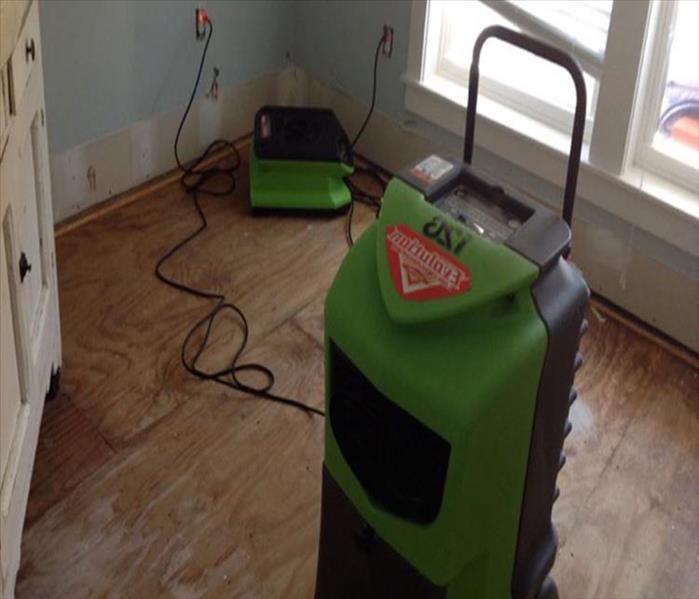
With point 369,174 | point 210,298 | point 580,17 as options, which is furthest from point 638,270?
point 210,298

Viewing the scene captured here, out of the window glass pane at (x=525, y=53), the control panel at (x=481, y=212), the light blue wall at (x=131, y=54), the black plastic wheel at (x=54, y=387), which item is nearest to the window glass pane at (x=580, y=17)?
the window glass pane at (x=525, y=53)

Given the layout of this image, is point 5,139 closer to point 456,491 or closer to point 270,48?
point 456,491

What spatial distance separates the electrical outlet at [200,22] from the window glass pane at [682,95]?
44.2 inches

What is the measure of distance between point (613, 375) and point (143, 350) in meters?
0.96

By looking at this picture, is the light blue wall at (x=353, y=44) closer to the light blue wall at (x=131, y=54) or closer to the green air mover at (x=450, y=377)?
the light blue wall at (x=131, y=54)

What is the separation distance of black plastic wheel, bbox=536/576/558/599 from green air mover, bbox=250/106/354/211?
1.20 metres

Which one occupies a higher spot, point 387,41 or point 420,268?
point 420,268

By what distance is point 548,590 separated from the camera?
156cm

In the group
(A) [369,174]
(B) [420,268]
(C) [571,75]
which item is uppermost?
(C) [571,75]

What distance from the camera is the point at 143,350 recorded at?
6.86 feet

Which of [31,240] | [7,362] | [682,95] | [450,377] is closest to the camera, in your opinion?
[450,377]

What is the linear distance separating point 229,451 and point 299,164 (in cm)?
86

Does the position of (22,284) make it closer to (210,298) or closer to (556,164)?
(210,298)

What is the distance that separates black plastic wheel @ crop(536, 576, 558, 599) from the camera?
1.54 metres
